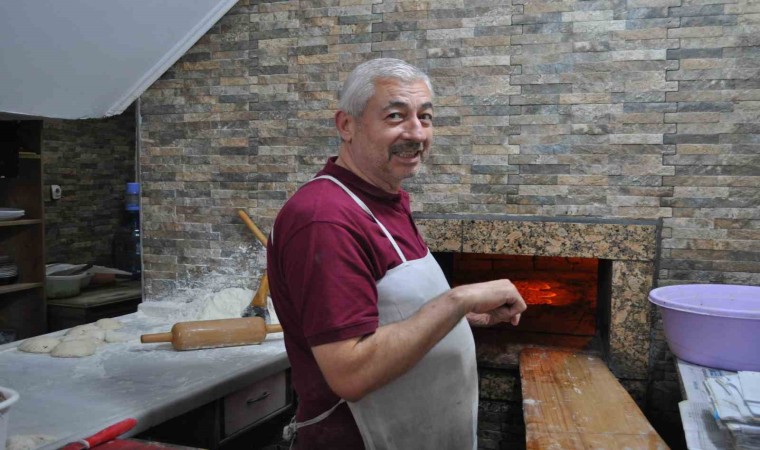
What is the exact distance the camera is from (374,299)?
1271 mm

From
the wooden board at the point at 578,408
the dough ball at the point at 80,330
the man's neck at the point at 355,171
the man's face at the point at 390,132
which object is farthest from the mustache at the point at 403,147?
the dough ball at the point at 80,330

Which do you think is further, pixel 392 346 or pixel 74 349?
pixel 74 349

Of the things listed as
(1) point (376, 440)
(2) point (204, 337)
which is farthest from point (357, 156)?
(2) point (204, 337)

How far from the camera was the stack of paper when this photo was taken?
1.49 m

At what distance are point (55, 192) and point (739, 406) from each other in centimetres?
561

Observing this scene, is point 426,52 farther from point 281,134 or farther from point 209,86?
point 209,86

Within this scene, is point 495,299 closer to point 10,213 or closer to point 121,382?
point 121,382

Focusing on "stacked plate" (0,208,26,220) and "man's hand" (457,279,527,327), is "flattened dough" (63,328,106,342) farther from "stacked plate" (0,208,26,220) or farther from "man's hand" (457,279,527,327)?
"stacked plate" (0,208,26,220)

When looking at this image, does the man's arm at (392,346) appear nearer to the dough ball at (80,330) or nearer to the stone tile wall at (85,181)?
the dough ball at (80,330)

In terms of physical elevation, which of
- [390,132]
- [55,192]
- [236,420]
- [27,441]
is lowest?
[236,420]

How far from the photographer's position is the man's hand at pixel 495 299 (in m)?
1.33

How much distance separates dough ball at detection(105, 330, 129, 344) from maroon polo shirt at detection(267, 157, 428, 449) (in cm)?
150

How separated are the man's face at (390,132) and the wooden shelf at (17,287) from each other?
397 centimetres

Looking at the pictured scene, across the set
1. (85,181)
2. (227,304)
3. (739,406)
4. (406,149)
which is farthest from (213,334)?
(85,181)
